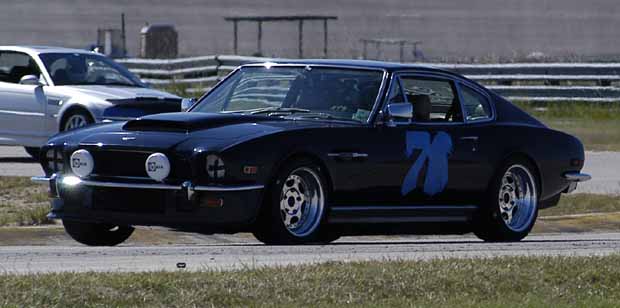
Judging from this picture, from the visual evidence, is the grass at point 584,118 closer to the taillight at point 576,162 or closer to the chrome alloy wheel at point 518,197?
the taillight at point 576,162

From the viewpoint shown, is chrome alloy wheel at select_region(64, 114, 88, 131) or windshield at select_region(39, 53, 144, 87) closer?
chrome alloy wheel at select_region(64, 114, 88, 131)

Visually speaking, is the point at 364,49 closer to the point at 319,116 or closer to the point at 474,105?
the point at 474,105

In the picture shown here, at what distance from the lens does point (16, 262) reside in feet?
27.8

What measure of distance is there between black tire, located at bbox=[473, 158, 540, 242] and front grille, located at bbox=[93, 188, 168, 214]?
2.59 meters

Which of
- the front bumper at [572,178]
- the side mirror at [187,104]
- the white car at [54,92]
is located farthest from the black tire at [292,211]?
the white car at [54,92]

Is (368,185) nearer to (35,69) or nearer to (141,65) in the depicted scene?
(35,69)

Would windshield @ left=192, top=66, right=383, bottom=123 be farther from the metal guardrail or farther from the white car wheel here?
the metal guardrail

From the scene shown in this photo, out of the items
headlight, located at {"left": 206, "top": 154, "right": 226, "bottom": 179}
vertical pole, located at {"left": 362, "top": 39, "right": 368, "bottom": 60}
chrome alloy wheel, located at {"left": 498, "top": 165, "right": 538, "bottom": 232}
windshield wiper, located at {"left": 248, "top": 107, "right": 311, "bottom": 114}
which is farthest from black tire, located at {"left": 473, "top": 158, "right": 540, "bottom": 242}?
vertical pole, located at {"left": 362, "top": 39, "right": 368, "bottom": 60}

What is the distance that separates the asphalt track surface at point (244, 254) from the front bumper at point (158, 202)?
0.64 ft

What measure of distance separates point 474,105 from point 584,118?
16.3 meters

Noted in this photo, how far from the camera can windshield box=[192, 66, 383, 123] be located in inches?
412

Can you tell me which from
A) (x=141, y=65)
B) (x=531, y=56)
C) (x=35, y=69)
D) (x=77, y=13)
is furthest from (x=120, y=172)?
(x=77, y=13)

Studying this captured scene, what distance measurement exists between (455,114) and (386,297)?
158 inches

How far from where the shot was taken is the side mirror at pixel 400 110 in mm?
10344
